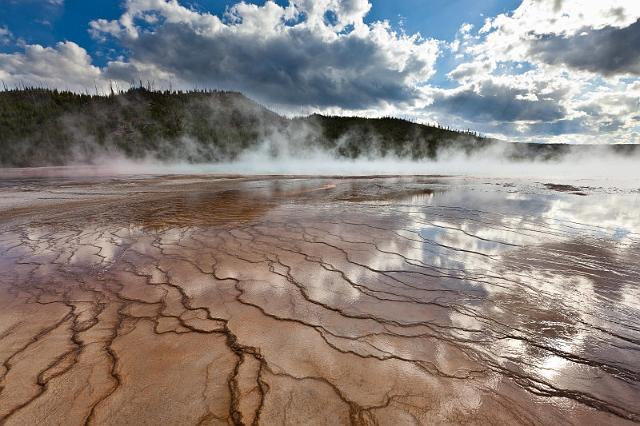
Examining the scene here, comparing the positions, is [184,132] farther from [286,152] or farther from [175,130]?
[286,152]

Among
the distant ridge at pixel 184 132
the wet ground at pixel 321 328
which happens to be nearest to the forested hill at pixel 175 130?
the distant ridge at pixel 184 132

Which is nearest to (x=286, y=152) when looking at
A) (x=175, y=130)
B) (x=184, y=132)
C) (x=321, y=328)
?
(x=184, y=132)

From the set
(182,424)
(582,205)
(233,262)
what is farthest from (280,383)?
(582,205)

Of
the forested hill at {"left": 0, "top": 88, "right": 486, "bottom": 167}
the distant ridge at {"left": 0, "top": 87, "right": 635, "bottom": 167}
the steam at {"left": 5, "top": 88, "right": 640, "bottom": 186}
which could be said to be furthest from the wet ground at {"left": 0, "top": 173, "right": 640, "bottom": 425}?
the forested hill at {"left": 0, "top": 88, "right": 486, "bottom": 167}

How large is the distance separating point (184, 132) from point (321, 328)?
59.4 metres

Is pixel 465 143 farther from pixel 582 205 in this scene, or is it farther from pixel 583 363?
pixel 583 363

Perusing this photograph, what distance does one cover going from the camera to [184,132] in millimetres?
54250

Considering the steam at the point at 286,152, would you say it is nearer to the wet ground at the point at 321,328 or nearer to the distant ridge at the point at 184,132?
the distant ridge at the point at 184,132

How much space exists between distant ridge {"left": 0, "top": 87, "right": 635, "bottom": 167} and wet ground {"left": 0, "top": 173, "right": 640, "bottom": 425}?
42091 millimetres

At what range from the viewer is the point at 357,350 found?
1.96 m

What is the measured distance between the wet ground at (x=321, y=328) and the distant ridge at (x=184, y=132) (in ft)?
138

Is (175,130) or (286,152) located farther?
(286,152)

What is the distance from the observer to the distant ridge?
4272 centimetres

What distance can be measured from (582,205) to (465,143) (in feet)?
247
